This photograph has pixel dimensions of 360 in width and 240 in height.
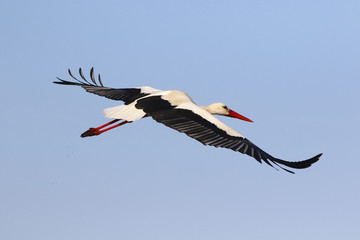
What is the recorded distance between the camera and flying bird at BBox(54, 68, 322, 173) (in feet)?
28.0

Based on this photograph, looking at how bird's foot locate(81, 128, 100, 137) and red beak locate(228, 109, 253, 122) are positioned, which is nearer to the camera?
bird's foot locate(81, 128, 100, 137)

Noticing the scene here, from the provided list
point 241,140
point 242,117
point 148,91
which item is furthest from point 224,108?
point 241,140

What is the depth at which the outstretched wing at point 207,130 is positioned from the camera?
833cm

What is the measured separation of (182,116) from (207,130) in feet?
1.58

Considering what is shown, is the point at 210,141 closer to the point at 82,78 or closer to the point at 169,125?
the point at 169,125

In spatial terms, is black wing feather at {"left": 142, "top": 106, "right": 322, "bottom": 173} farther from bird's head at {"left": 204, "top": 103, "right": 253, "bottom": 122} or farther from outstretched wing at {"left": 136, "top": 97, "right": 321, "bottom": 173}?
bird's head at {"left": 204, "top": 103, "right": 253, "bottom": 122}

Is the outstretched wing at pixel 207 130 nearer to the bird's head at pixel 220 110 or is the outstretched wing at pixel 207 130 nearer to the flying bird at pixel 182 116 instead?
the flying bird at pixel 182 116

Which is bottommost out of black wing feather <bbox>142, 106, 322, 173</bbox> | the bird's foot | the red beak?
black wing feather <bbox>142, 106, 322, 173</bbox>

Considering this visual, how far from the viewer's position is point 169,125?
29.1 ft

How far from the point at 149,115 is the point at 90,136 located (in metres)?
1.68

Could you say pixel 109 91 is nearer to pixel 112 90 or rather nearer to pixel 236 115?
pixel 112 90

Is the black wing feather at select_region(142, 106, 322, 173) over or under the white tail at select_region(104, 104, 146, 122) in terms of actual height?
under

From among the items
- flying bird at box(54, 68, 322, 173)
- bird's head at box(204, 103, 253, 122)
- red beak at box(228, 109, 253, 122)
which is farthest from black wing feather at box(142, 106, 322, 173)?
red beak at box(228, 109, 253, 122)

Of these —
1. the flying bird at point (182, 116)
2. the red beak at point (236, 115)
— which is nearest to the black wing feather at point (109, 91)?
the flying bird at point (182, 116)
